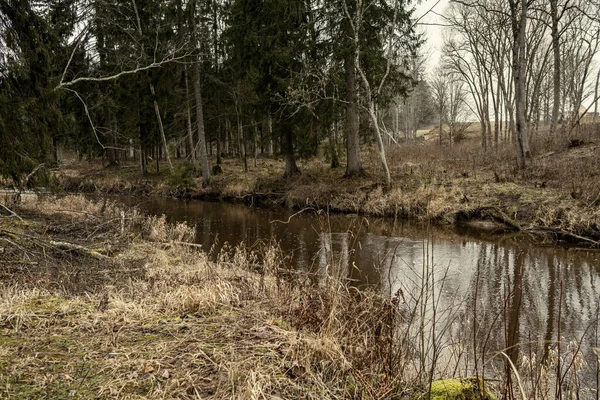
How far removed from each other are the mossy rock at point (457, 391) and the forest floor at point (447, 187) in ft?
14.4

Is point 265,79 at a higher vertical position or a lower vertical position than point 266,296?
higher

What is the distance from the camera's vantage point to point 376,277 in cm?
779

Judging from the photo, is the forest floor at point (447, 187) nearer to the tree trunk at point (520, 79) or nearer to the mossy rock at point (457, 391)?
the tree trunk at point (520, 79)

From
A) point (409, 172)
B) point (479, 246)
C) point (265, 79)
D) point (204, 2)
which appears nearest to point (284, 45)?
point (265, 79)

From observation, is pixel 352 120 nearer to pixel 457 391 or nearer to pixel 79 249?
pixel 79 249

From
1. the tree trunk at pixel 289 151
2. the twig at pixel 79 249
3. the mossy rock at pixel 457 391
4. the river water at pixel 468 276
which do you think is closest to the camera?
the mossy rock at pixel 457 391

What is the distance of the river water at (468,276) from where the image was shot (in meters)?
3.59

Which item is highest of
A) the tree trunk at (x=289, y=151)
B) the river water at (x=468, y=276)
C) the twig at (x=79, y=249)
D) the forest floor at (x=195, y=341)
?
the tree trunk at (x=289, y=151)

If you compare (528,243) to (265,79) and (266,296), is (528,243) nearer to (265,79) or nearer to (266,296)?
(266,296)

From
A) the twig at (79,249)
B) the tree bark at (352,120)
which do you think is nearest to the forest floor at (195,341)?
the twig at (79,249)

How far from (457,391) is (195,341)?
6.79 feet

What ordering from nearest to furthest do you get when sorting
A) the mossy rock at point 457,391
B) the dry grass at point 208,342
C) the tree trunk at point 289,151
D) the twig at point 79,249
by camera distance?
the mossy rock at point 457,391 < the dry grass at point 208,342 < the twig at point 79,249 < the tree trunk at point 289,151

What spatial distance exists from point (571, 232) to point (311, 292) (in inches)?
371

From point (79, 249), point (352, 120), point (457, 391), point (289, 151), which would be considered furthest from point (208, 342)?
point (289, 151)
